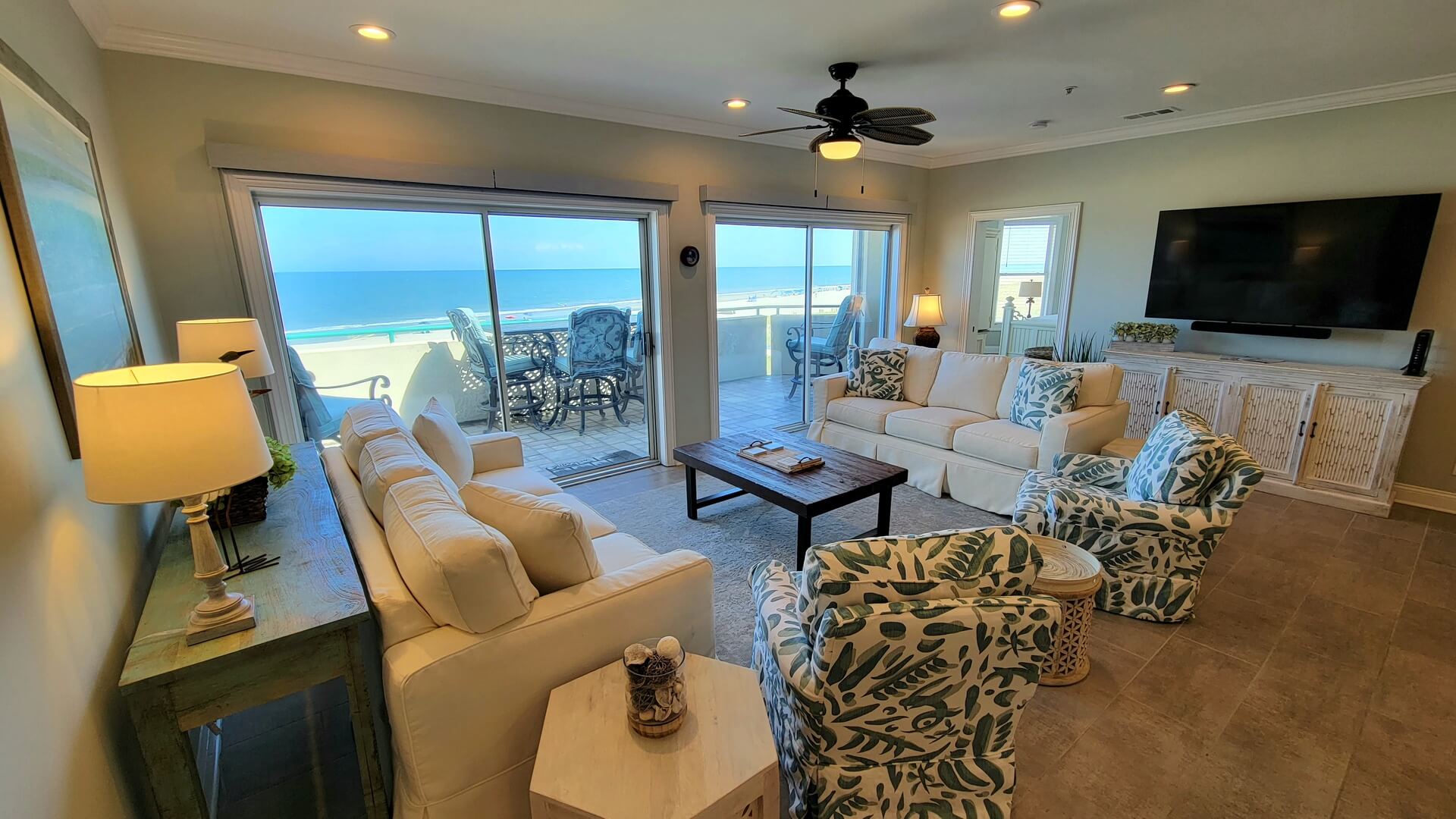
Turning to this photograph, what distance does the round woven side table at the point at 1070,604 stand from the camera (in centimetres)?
209

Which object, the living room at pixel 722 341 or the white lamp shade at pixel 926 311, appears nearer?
the living room at pixel 722 341

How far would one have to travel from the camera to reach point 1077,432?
3.35 metres

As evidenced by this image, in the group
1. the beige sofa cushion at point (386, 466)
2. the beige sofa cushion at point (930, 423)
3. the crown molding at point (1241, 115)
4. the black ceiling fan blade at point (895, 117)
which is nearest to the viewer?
the beige sofa cushion at point (386, 466)

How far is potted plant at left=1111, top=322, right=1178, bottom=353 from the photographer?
4340 mm

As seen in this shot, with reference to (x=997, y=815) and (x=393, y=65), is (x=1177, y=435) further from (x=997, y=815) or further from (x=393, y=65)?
(x=393, y=65)

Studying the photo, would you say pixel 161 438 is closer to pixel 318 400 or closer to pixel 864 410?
pixel 318 400

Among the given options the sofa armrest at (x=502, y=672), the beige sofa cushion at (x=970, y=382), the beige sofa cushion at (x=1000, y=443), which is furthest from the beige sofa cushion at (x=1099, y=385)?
the sofa armrest at (x=502, y=672)

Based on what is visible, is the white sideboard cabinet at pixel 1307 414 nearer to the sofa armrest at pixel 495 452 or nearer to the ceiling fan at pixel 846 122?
the ceiling fan at pixel 846 122

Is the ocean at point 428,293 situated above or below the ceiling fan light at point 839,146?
below

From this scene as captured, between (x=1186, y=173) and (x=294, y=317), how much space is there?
580 cm

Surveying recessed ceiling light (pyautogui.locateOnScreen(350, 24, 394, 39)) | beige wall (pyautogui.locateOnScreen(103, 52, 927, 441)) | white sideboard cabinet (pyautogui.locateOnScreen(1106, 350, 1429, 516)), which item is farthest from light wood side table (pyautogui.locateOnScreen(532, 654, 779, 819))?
white sideboard cabinet (pyautogui.locateOnScreen(1106, 350, 1429, 516))

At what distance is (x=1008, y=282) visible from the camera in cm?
558

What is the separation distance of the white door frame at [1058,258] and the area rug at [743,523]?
2.30m

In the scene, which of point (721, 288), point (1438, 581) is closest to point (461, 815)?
point (721, 288)
